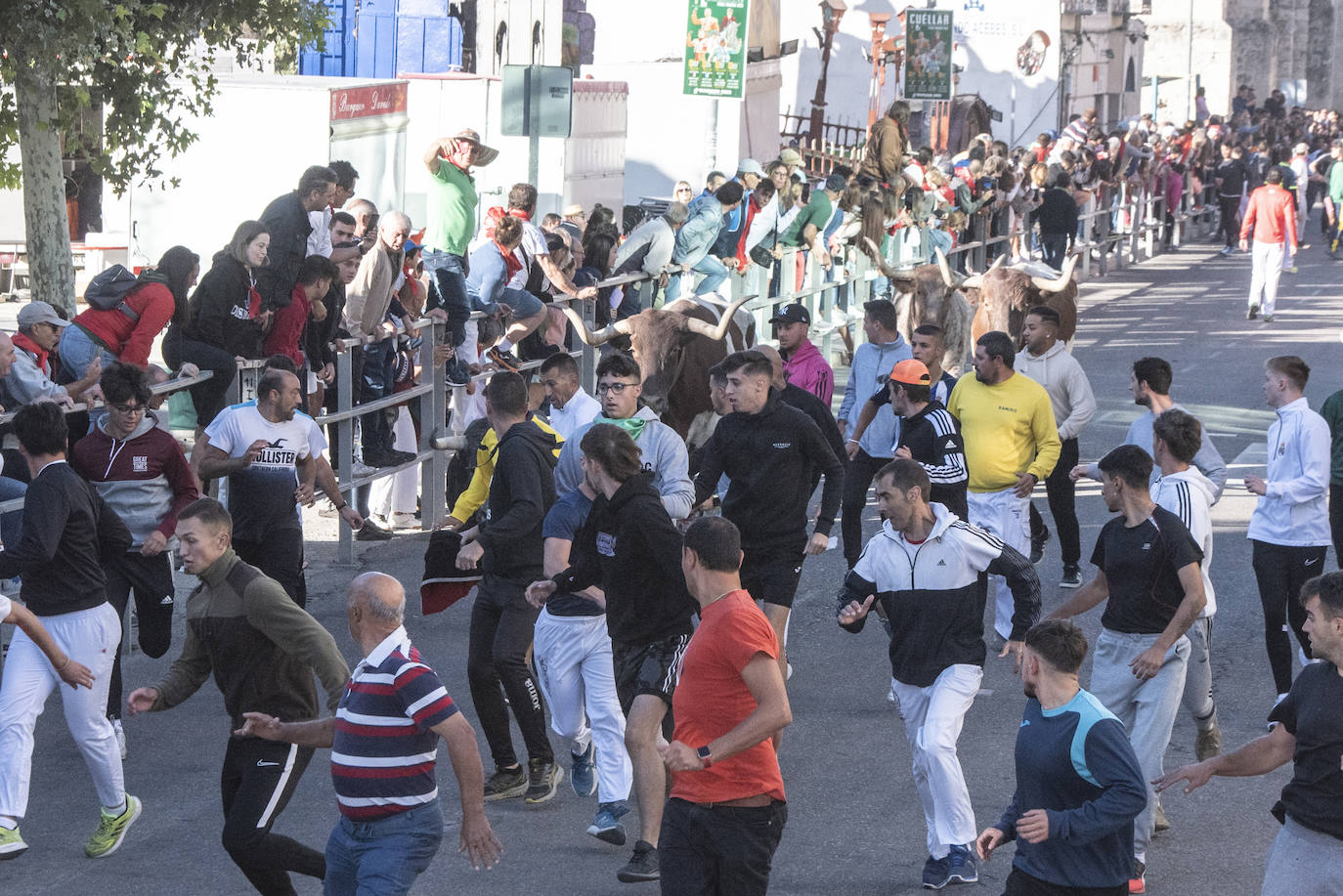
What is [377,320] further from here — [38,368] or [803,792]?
[803,792]

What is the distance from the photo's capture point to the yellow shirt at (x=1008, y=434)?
33.5 feet

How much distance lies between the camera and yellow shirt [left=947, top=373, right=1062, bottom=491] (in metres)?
10.2

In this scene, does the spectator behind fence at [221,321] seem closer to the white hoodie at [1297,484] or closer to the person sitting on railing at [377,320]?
the person sitting on railing at [377,320]

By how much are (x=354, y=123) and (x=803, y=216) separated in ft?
16.3

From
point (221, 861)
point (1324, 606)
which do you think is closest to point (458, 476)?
point (221, 861)

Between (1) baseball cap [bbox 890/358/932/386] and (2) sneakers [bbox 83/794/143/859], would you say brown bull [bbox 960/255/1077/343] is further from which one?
A: (2) sneakers [bbox 83/794/143/859]

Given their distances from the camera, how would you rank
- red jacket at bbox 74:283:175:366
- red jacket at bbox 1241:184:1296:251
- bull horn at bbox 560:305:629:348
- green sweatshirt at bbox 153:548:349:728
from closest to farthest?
green sweatshirt at bbox 153:548:349:728
red jacket at bbox 74:283:175:366
bull horn at bbox 560:305:629:348
red jacket at bbox 1241:184:1296:251

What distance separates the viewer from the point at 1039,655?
18.2ft

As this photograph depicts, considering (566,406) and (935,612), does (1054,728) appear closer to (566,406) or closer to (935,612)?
(935,612)

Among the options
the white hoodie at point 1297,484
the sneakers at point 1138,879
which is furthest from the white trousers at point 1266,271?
the sneakers at point 1138,879

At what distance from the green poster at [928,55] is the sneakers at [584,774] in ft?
76.7

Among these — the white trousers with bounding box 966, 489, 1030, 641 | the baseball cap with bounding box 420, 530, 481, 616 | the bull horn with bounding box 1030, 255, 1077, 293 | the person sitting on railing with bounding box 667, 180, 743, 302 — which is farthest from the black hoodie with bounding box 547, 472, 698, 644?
the person sitting on railing with bounding box 667, 180, 743, 302

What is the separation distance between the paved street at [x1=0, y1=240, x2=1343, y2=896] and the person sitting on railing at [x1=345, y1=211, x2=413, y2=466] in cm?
80

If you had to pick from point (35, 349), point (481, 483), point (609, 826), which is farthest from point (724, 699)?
point (35, 349)
